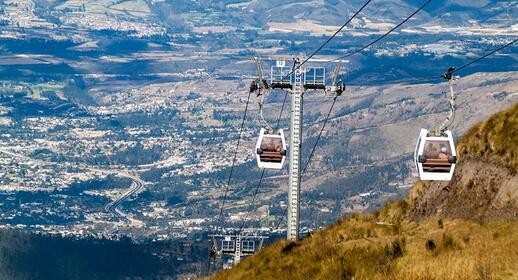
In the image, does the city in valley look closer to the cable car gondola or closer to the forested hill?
the forested hill

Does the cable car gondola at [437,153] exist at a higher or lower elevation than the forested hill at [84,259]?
higher

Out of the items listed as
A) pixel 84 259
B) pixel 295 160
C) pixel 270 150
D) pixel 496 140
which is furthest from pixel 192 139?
pixel 496 140

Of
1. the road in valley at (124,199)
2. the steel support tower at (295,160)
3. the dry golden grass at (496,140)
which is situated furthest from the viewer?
the road in valley at (124,199)

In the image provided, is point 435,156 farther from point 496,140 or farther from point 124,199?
point 124,199

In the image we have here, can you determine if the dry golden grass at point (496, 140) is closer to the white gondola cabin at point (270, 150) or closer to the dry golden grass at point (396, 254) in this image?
the dry golden grass at point (396, 254)

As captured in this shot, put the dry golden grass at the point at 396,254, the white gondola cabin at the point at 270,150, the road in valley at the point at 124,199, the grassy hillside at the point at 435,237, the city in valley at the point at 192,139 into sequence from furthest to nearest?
the road in valley at the point at 124,199
the city in valley at the point at 192,139
the white gondola cabin at the point at 270,150
the grassy hillside at the point at 435,237
the dry golden grass at the point at 396,254

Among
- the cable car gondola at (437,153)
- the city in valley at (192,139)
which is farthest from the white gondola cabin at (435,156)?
the city in valley at (192,139)

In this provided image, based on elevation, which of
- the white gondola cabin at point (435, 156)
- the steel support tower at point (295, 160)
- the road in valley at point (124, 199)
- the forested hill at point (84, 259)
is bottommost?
the road in valley at point (124, 199)
